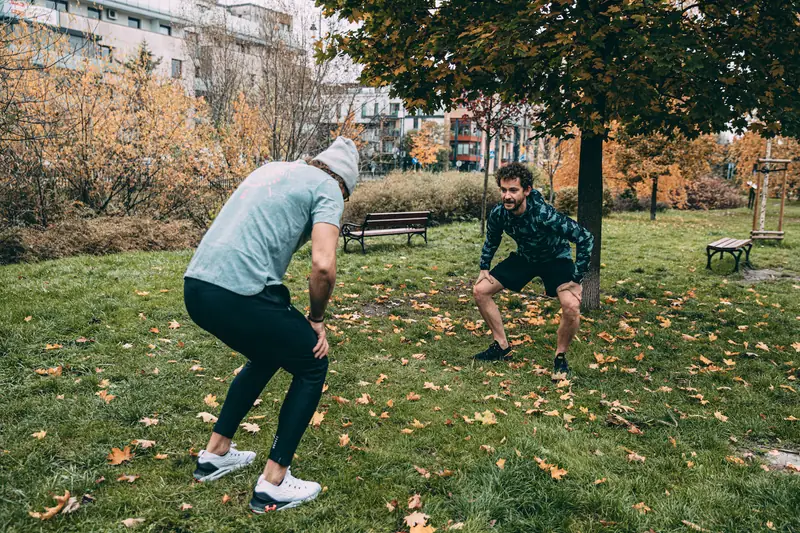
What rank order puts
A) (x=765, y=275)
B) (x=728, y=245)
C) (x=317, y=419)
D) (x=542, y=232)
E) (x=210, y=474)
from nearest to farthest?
(x=210, y=474) → (x=317, y=419) → (x=542, y=232) → (x=765, y=275) → (x=728, y=245)

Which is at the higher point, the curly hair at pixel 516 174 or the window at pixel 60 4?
the window at pixel 60 4

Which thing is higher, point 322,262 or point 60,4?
point 60,4

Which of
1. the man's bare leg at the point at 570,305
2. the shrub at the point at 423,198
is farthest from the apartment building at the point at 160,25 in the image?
the man's bare leg at the point at 570,305

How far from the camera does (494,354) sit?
18.6 feet

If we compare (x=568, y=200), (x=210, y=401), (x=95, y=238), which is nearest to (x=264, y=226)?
(x=210, y=401)

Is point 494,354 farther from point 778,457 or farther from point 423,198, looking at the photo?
point 423,198

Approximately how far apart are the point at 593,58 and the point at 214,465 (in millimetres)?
5422

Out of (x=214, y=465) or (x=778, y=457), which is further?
(x=778, y=457)

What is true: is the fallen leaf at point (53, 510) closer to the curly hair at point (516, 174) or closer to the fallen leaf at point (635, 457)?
the fallen leaf at point (635, 457)

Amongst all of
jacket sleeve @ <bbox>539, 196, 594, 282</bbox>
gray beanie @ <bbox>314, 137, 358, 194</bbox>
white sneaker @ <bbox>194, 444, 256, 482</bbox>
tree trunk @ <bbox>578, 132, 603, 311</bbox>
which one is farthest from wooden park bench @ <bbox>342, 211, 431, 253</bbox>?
gray beanie @ <bbox>314, 137, 358, 194</bbox>

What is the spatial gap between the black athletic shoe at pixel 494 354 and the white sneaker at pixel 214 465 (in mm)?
2876

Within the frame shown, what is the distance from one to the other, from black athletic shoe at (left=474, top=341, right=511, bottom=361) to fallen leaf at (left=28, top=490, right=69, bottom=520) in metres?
3.64

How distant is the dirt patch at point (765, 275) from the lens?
1004cm

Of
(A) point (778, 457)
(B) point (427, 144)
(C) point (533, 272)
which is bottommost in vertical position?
(A) point (778, 457)
